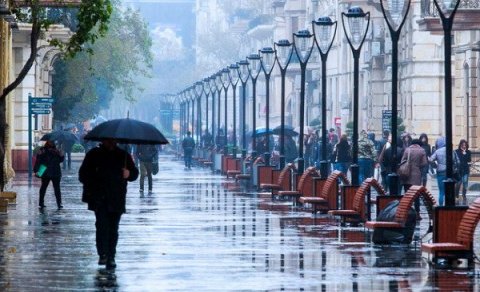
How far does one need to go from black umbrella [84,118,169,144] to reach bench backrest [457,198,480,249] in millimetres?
3687

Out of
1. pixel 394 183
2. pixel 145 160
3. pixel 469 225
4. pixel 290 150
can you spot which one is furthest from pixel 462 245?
pixel 290 150

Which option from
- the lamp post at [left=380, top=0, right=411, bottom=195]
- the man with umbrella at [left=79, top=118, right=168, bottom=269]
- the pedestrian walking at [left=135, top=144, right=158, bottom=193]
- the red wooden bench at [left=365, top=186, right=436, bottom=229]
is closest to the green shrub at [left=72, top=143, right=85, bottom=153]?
the pedestrian walking at [left=135, top=144, right=158, bottom=193]

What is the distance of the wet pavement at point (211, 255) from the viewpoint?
1900cm

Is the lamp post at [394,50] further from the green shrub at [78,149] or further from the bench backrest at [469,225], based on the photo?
the green shrub at [78,149]

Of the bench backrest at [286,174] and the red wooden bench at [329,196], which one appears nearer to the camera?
the red wooden bench at [329,196]

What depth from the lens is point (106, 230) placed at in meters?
21.3

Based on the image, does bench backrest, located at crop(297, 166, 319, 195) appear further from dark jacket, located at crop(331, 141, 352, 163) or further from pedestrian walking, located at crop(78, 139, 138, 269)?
pedestrian walking, located at crop(78, 139, 138, 269)

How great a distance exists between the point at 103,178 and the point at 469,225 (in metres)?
4.36

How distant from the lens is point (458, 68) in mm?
62250

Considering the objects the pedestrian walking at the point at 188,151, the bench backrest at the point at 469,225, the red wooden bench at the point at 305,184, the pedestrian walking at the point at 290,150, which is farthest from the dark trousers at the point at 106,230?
the pedestrian walking at the point at 188,151

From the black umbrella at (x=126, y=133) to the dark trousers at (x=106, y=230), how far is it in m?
0.85

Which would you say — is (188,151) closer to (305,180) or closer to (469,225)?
(305,180)

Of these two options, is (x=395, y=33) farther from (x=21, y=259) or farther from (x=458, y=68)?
(x=458, y=68)

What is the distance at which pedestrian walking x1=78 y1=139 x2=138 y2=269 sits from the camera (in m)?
21.1
